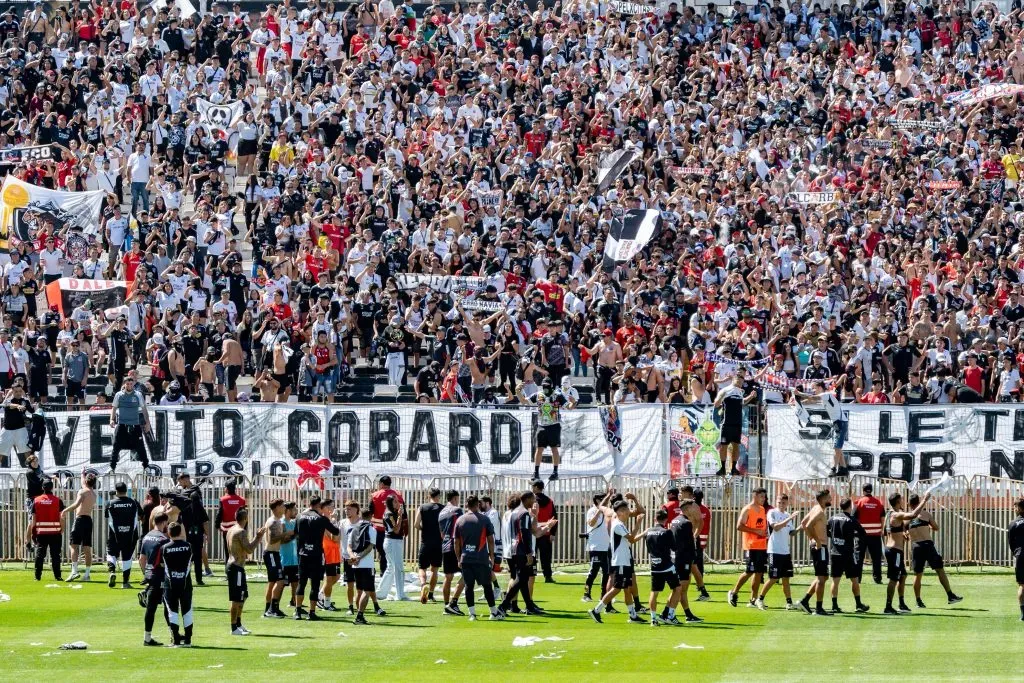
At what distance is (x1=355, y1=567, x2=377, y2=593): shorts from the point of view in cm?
2414

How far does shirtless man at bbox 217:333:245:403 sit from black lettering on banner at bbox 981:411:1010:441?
13361 millimetres

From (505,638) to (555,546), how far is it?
24.1ft

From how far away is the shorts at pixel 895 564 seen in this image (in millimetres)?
24781

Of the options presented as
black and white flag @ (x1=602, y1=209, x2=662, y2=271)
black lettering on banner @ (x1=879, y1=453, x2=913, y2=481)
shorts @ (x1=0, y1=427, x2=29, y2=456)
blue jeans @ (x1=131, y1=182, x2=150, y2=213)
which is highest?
blue jeans @ (x1=131, y1=182, x2=150, y2=213)

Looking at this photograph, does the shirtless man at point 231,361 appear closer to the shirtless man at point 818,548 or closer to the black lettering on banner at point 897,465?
the black lettering on banner at point 897,465

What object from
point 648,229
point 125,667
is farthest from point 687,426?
point 125,667

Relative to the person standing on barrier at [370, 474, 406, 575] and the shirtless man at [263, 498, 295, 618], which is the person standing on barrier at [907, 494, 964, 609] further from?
the shirtless man at [263, 498, 295, 618]

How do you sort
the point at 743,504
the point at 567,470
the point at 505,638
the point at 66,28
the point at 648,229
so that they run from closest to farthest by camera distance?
the point at 505,638 < the point at 743,504 < the point at 567,470 < the point at 648,229 < the point at 66,28

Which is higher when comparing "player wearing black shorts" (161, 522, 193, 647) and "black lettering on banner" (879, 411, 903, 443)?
"black lettering on banner" (879, 411, 903, 443)

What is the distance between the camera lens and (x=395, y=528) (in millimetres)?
A: 25922

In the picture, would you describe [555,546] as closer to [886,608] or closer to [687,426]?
[687,426]

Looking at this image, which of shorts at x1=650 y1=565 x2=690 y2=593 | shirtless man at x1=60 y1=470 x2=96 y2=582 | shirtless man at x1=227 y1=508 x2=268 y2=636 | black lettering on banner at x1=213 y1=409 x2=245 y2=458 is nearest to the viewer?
shirtless man at x1=227 y1=508 x2=268 y2=636

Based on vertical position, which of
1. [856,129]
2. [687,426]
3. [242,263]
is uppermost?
[856,129]

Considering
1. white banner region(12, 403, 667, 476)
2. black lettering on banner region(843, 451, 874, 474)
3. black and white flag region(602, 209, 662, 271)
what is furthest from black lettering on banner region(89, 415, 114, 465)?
black lettering on banner region(843, 451, 874, 474)
